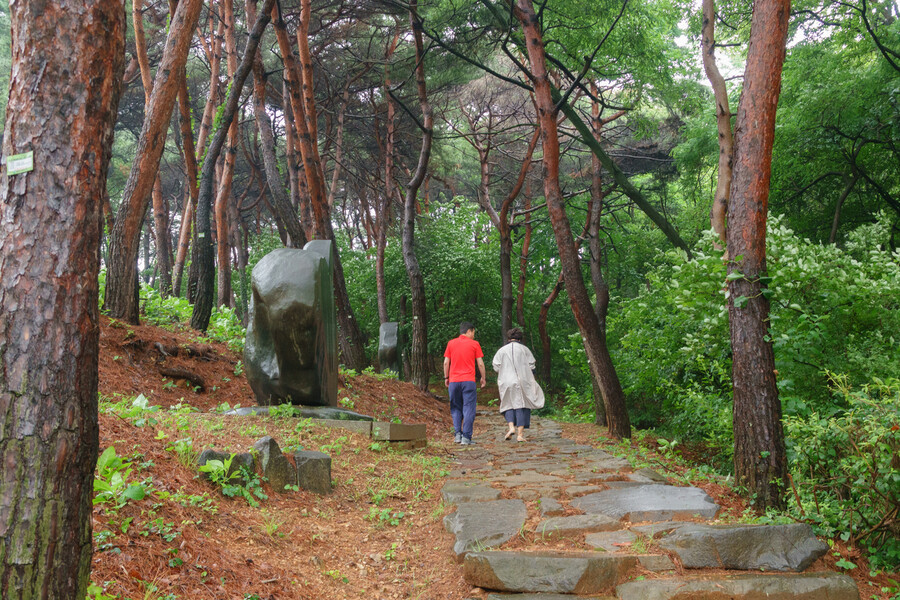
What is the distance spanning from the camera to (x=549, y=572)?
3.84 m

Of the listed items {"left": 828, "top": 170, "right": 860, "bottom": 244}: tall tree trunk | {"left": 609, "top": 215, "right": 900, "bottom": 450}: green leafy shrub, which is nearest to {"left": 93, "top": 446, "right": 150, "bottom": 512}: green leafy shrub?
{"left": 609, "top": 215, "right": 900, "bottom": 450}: green leafy shrub

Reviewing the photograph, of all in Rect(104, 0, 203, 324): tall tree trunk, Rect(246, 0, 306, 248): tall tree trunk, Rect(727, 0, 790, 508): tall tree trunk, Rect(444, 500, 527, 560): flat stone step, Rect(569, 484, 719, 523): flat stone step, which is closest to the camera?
Rect(444, 500, 527, 560): flat stone step

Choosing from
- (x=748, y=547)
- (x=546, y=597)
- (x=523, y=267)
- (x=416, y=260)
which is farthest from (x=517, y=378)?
(x=523, y=267)

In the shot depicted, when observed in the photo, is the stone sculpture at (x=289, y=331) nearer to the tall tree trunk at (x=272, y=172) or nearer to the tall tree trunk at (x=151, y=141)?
the tall tree trunk at (x=151, y=141)

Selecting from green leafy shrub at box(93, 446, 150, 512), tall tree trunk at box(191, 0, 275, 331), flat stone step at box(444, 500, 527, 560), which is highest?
tall tree trunk at box(191, 0, 275, 331)

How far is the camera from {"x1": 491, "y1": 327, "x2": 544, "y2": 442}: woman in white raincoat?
9508 mm

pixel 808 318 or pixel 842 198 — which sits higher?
pixel 842 198

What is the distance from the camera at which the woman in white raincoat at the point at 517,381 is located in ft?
31.2

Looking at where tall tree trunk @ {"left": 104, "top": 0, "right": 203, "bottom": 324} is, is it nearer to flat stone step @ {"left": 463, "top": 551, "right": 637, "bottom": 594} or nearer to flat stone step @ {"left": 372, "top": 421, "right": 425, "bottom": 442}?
flat stone step @ {"left": 372, "top": 421, "right": 425, "bottom": 442}

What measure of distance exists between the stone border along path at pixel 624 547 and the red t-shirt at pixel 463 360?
358 cm

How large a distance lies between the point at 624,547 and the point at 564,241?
638 cm

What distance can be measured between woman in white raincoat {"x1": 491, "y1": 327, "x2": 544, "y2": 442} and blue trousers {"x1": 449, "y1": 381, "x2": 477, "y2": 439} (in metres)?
0.46

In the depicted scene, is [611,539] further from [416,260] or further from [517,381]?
[416,260]

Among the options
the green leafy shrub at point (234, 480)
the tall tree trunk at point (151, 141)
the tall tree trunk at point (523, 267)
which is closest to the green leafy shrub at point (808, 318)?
the green leafy shrub at point (234, 480)
